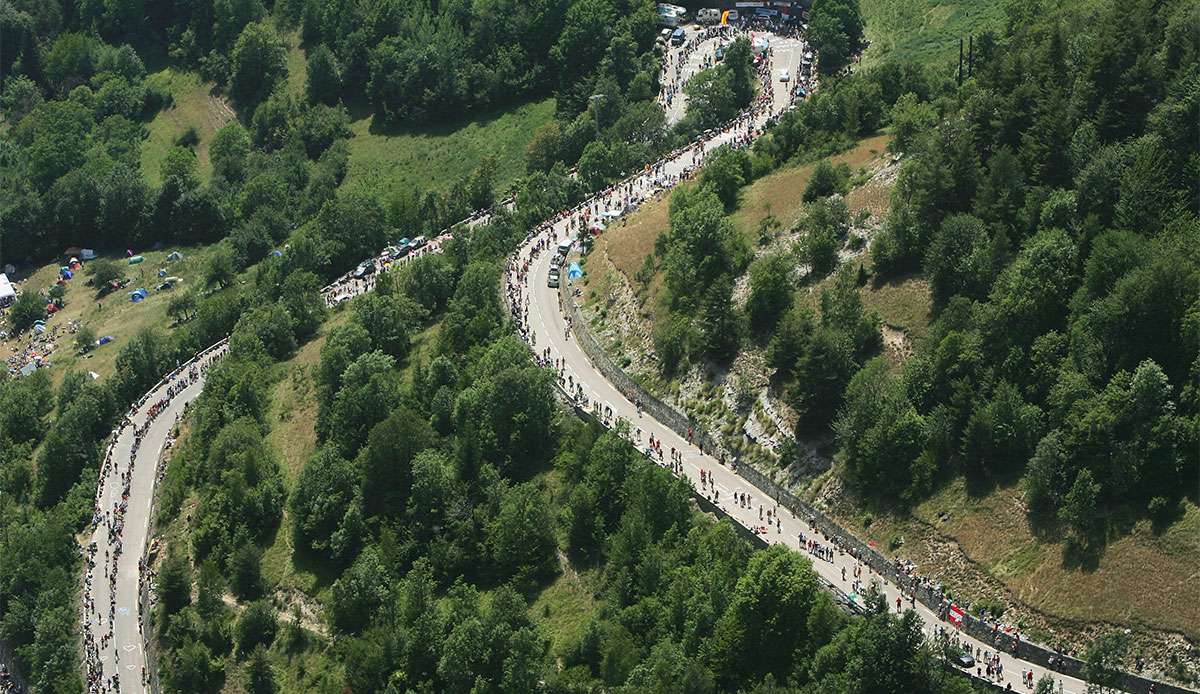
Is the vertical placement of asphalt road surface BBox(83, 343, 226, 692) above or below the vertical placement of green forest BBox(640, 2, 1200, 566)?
below

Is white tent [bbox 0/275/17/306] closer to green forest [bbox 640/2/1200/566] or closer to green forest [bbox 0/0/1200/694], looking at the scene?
green forest [bbox 0/0/1200/694]

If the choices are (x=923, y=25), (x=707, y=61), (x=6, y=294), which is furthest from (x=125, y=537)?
(x=923, y=25)

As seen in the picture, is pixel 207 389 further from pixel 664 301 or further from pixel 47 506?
pixel 664 301

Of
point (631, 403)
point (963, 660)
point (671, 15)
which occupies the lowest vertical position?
point (671, 15)

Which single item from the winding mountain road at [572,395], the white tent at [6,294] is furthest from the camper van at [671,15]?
the white tent at [6,294]

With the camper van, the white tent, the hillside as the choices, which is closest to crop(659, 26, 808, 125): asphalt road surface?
the camper van

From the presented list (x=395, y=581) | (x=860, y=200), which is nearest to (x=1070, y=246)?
(x=860, y=200)

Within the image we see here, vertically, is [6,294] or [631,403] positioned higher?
[631,403]

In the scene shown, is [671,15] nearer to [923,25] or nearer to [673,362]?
[923,25]

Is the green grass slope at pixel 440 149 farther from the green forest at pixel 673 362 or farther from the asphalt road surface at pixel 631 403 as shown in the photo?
the asphalt road surface at pixel 631 403
